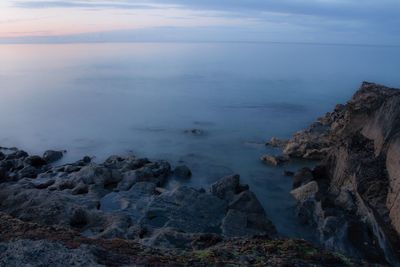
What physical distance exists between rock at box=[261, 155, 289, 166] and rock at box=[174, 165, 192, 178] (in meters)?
5.23

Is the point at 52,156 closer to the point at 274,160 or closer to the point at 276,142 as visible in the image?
the point at 274,160

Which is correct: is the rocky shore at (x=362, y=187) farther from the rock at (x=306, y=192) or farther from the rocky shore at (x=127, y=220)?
the rocky shore at (x=127, y=220)

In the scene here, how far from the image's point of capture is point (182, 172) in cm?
2525

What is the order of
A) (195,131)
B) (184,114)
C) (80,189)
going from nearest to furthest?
(80,189), (195,131), (184,114)

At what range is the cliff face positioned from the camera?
53.2 feet

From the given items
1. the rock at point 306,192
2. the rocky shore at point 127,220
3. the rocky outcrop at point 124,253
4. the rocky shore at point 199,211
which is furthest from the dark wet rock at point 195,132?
the rocky outcrop at point 124,253

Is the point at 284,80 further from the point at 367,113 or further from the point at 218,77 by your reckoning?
the point at 367,113

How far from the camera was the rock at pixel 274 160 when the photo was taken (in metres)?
27.3

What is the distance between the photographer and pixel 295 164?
27.2 m

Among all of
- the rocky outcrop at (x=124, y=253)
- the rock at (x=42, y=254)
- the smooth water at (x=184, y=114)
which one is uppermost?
the rock at (x=42, y=254)

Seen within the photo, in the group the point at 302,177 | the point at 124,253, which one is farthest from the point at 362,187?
the point at 124,253

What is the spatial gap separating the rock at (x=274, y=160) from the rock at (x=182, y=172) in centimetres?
523

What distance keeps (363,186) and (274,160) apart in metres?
8.50

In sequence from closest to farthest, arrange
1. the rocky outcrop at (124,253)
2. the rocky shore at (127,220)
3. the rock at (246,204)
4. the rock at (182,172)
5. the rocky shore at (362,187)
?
the rocky outcrop at (124,253)
the rocky shore at (127,220)
the rocky shore at (362,187)
the rock at (246,204)
the rock at (182,172)
